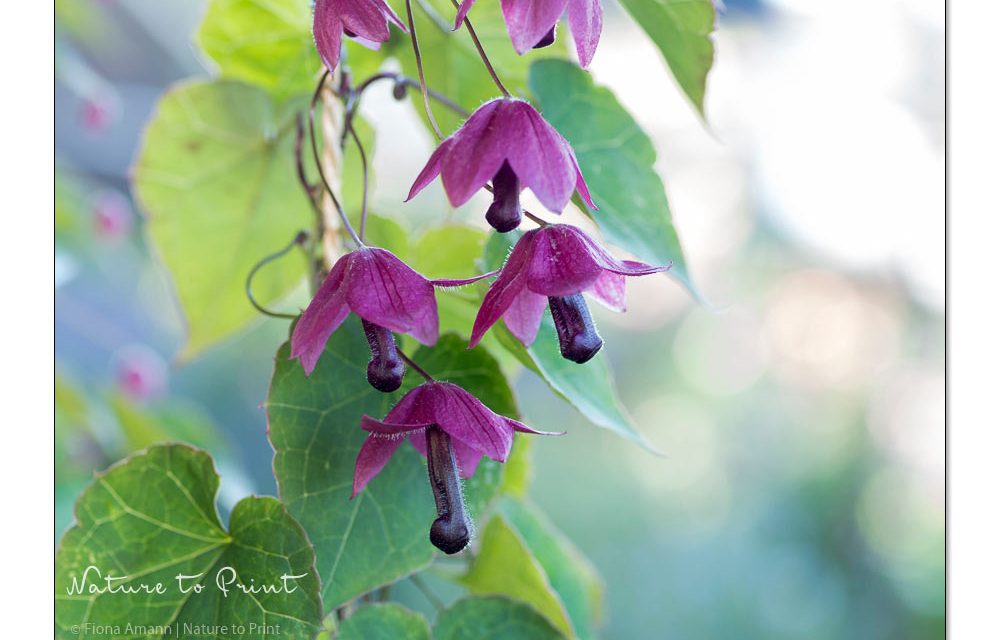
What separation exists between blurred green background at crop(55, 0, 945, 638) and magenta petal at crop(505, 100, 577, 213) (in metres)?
1.19

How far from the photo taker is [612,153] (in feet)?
1.44

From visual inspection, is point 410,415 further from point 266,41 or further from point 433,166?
point 266,41

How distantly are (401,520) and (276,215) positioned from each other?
245mm

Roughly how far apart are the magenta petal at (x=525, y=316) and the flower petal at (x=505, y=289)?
0.09ft

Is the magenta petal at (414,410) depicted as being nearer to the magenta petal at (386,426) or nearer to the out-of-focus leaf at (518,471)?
the magenta petal at (386,426)

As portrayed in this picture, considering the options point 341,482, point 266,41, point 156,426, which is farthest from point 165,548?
point 156,426

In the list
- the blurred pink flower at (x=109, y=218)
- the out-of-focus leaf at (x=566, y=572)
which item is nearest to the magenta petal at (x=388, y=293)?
the out-of-focus leaf at (x=566, y=572)

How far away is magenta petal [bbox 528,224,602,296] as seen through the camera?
291 millimetres

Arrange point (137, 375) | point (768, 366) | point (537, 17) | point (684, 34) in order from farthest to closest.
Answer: point (768, 366) < point (137, 375) < point (684, 34) < point (537, 17)

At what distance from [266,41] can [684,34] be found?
25cm

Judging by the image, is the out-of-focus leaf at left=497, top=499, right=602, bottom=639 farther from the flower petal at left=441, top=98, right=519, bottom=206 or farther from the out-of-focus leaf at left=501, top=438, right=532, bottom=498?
the flower petal at left=441, top=98, right=519, bottom=206

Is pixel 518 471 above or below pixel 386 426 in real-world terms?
below

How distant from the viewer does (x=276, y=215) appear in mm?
530

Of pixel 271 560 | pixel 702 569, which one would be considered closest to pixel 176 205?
pixel 271 560
